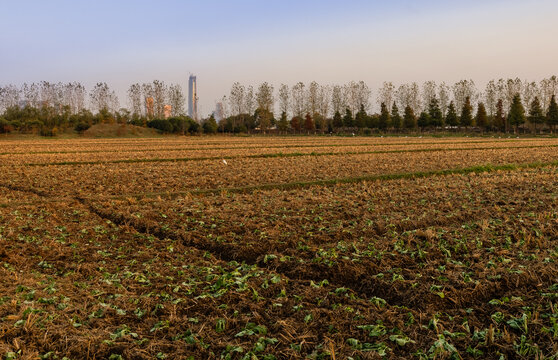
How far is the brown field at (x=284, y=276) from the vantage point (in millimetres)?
4488

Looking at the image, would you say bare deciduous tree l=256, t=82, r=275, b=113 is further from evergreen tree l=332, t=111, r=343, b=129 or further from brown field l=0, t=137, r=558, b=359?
→ brown field l=0, t=137, r=558, b=359

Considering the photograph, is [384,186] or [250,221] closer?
[250,221]

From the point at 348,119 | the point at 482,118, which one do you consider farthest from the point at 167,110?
the point at 482,118

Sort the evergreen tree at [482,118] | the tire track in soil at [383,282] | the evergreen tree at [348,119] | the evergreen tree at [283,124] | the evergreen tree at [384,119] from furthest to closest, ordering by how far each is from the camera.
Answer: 1. the evergreen tree at [283,124]
2. the evergreen tree at [348,119]
3. the evergreen tree at [384,119]
4. the evergreen tree at [482,118]
5. the tire track in soil at [383,282]

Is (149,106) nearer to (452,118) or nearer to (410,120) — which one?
(410,120)

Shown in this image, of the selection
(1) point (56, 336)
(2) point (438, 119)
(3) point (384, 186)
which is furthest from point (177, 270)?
(2) point (438, 119)

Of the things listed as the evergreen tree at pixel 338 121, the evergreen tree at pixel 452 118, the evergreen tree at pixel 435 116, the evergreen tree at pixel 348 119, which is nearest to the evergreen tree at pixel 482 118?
the evergreen tree at pixel 452 118

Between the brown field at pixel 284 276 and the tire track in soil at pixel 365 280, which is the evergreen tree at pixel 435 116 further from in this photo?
the tire track in soil at pixel 365 280

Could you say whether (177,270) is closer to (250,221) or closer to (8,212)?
(250,221)

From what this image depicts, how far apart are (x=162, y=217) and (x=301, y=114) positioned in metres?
96.5

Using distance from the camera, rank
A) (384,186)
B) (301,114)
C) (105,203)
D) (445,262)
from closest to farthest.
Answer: (445,262) < (105,203) < (384,186) < (301,114)

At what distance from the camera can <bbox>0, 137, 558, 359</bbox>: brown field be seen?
14.7 ft

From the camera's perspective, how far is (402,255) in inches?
275

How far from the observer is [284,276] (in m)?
6.50
